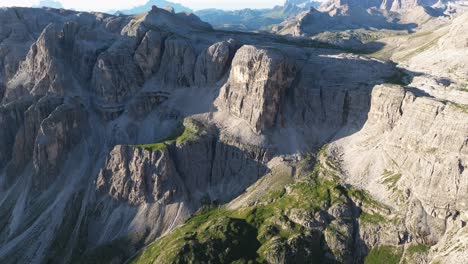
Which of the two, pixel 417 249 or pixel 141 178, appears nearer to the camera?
pixel 417 249

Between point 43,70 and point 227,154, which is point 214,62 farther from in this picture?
point 43,70

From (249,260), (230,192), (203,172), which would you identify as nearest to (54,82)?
(203,172)

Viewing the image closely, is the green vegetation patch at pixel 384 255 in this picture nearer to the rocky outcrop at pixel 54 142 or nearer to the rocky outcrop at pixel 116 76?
the rocky outcrop at pixel 54 142

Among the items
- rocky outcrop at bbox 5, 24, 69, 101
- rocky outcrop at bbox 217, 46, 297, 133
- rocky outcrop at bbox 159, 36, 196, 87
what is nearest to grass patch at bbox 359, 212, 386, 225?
rocky outcrop at bbox 217, 46, 297, 133

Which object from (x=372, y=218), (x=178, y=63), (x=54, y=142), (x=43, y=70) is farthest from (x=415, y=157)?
(x=43, y=70)

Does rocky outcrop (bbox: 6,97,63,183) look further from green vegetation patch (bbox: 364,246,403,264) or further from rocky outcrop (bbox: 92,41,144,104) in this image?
green vegetation patch (bbox: 364,246,403,264)

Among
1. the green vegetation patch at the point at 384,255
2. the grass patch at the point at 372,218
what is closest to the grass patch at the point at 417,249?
the green vegetation patch at the point at 384,255
